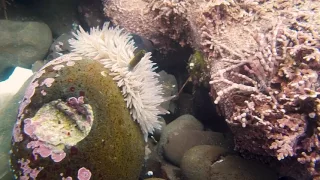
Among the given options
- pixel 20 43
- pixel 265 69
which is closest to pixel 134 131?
pixel 265 69

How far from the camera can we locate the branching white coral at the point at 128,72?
8.23ft

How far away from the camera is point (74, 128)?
2.27 metres

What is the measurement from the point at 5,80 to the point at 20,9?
1.25 metres

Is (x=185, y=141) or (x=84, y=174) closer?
(x=84, y=174)

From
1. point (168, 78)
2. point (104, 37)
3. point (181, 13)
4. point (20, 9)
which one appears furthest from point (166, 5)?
point (20, 9)

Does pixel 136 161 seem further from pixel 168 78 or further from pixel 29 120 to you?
pixel 168 78

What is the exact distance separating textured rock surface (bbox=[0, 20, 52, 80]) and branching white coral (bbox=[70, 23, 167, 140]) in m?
1.80

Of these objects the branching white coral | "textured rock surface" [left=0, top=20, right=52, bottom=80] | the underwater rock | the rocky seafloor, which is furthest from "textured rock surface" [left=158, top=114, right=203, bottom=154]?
"textured rock surface" [left=0, top=20, right=52, bottom=80]

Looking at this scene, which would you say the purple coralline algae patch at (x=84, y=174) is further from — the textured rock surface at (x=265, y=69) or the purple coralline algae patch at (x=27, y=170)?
the textured rock surface at (x=265, y=69)

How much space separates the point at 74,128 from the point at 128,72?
0.73 metres

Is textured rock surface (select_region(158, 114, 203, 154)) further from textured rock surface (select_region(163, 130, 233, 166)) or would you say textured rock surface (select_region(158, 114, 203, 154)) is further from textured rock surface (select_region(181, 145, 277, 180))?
textured rock surface (select_region(181, 145, 277, 180))

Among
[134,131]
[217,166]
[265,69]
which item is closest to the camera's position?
[265,69]

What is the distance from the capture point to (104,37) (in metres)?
2.80

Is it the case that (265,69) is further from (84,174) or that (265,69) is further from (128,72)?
(84,174)
